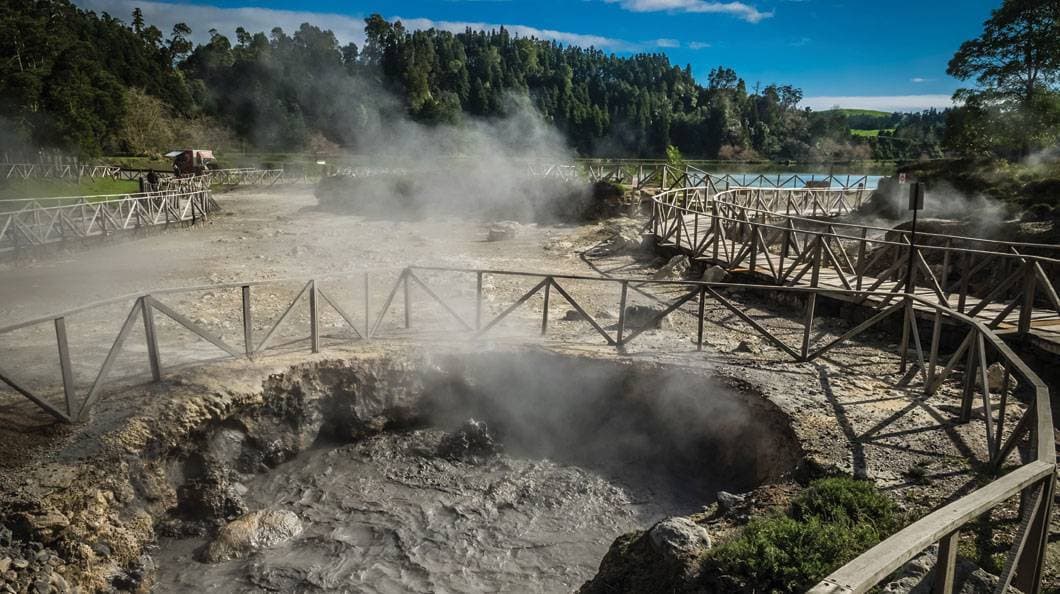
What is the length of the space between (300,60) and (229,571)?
256ft

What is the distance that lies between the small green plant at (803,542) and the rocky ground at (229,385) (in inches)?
14.4

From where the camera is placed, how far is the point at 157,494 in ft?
18.8

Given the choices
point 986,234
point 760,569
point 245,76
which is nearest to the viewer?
point 760,569

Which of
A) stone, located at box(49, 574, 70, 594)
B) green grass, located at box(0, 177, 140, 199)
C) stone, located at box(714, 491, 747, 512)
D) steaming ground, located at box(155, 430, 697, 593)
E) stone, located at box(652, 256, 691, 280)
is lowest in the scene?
steaming ground, located at box(155, 430, 697, 593)

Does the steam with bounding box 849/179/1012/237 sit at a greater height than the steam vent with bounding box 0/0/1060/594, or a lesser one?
greater

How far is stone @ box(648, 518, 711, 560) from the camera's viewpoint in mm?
4004

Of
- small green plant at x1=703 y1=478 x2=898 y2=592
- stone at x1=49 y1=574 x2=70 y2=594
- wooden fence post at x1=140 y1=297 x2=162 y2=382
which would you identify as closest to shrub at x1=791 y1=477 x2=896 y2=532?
small green plant at x1=703 y1=478 x2=898 y2=592

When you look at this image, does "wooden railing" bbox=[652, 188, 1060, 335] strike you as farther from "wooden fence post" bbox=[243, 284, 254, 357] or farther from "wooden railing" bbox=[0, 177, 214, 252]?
"wooden railing" bbox=[0, 177, 214, 252]

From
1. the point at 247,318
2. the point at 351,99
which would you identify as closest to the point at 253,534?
the point at 247,318

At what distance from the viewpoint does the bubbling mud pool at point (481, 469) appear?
5562 millimetres

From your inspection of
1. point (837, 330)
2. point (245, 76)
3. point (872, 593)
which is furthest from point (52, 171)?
point (245, 76)

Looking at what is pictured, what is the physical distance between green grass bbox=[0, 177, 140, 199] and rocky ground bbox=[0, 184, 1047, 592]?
37.5ft

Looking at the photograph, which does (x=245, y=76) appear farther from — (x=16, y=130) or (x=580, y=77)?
(x=580, y=77)

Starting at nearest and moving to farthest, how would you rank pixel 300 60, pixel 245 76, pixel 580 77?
pixel 245 76 → pixel 300 60 → pixel 580 77
